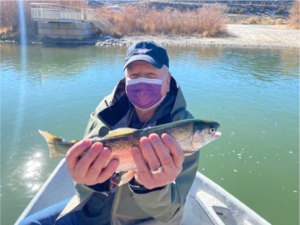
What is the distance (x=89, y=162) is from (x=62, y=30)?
30.3 meters

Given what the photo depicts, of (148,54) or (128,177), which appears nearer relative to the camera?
(128,177)

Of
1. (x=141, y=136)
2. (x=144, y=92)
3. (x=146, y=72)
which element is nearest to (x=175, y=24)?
(x=146, y=72)

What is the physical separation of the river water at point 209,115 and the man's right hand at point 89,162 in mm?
4220

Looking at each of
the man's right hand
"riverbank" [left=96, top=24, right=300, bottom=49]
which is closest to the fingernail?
the man's right hand

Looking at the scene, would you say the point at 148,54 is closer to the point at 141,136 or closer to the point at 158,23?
the point at 141,136

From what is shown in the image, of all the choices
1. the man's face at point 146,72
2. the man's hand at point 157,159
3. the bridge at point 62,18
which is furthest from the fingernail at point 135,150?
the bridge at point 62,18

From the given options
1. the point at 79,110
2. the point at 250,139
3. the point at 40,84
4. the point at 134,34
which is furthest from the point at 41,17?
the point at 250,139

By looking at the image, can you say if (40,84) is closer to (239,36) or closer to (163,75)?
(163,75)

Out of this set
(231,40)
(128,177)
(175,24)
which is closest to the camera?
(128,177)

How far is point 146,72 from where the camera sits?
265 cm

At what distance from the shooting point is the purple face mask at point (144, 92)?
2.60 metres

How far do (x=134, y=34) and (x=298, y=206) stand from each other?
28.8 meters

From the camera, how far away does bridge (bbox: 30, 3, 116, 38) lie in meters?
26.5

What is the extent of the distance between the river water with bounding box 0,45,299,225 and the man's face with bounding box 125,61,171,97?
4.19 m
